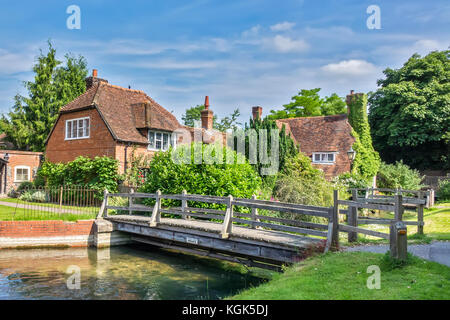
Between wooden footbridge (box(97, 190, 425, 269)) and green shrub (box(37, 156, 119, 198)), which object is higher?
green shrub (box(37, 156, 119, 198))

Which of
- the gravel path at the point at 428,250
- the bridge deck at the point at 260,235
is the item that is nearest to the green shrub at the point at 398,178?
the gravel path at the point at 428,250

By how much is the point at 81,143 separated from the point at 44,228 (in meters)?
11.1

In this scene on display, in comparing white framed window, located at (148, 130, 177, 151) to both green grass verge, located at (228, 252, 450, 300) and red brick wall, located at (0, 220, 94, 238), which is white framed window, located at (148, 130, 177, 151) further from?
green grass verge, located at (228, 252, 450, 300)

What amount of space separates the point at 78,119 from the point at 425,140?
102 feet

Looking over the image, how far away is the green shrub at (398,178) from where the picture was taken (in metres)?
28.2

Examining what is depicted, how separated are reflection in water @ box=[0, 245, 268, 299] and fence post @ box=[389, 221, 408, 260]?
4.71m

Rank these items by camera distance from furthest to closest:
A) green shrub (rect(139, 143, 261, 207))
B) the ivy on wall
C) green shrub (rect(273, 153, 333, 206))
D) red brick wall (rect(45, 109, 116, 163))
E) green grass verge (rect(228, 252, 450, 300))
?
the ivy on wall, red brick wall (rect(45, 109, 116, 163)), green shrub (rect(273, 153, 333, 206)), green shrub (rect(139, 143, 261, 207)), green grass verge (rect(228, 252, 450, 300))

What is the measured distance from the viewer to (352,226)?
8.88 metres

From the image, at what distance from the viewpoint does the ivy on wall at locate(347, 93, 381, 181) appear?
28.5m

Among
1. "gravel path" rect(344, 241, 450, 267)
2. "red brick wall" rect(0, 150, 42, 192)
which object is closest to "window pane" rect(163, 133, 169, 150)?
"red brick wall" rect(0, 150, 42, 192)

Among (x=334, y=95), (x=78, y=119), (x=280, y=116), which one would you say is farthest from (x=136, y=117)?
(x=334, y=95)

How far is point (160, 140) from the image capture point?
26.0 meters

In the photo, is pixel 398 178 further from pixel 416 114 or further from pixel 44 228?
pixel 44 228

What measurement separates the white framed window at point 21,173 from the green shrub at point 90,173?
5.51 m
